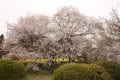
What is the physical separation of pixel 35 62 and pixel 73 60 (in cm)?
335

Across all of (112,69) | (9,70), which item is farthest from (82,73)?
(9,70)

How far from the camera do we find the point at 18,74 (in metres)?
12.0

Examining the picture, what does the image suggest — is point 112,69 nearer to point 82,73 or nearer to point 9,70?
point 82,73

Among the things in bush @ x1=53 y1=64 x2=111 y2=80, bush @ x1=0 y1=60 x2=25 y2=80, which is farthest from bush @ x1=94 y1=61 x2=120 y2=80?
bush @ x1=0 y1=60 x2=25 y2=80

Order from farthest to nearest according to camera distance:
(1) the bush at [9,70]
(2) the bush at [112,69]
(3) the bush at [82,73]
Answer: (1) the bush at [9,70], (2) the bush at [112,69], (3) the bush at [82,73]

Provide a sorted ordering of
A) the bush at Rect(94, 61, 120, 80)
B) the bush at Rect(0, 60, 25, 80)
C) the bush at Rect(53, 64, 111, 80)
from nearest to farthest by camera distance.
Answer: the bush at Rect(53, 64, 111, 80) < the bush at Rect(94, 61, 120, 80) < the bush at Rect(0, 60, 25, 80)

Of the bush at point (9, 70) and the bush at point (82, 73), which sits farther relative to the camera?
the bush at point (9, 70)

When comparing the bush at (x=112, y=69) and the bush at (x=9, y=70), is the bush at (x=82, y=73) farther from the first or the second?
the bush at (x=9, y=70)

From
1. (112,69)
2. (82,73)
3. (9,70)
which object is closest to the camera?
(82,73)

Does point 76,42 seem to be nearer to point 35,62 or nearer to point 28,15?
point 35,62

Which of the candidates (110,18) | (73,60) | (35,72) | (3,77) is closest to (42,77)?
(35,72)

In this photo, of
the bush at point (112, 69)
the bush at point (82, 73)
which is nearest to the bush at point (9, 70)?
the bush at point (82, 73)

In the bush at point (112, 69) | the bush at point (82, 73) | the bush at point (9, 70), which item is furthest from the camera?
the bush at point (9, 70)

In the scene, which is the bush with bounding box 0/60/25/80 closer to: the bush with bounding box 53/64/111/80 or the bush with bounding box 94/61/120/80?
the bush with bounding box 53/64/111/80
